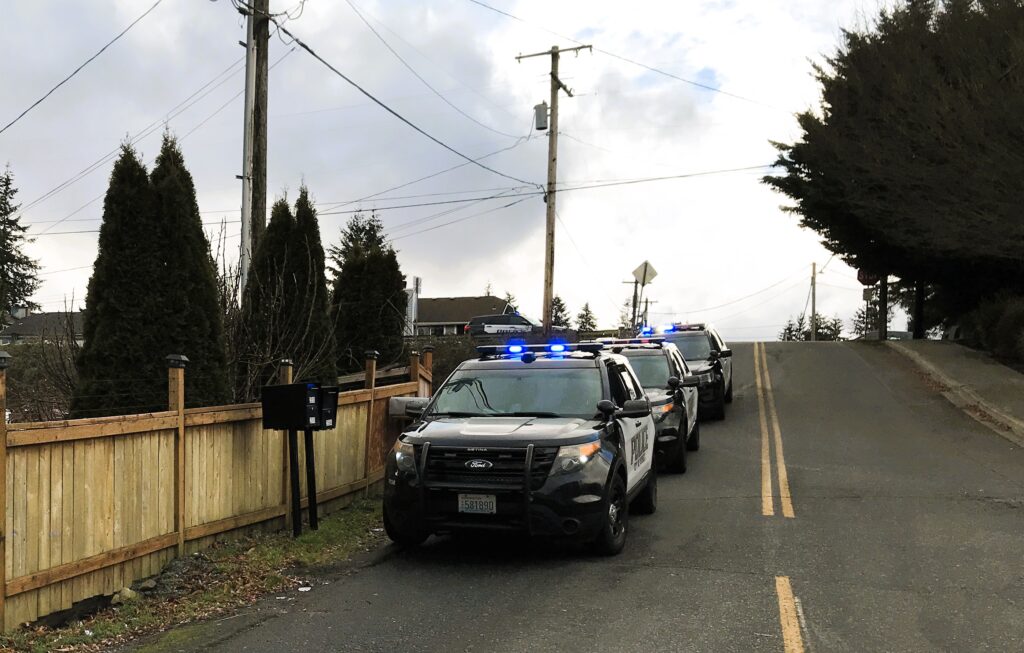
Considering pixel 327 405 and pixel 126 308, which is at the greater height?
pixel 126 308

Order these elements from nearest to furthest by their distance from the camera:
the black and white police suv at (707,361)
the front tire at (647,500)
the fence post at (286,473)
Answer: the fence post at (286,473) → the front tire at (647,500) → the black and white police suv at (707,361)

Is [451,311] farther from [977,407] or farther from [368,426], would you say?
[368,426]

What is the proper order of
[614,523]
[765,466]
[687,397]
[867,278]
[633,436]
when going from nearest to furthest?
[614,523] < [633,436] < [765,466] < [687,397] < [867,278]

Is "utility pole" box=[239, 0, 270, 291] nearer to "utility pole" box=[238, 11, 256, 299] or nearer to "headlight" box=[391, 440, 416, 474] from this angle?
"utility pole" box=[238, 11, 256, 299]

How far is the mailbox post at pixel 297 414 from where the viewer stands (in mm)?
7613

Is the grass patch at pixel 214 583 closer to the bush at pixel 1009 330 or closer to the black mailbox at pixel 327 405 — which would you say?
the black mailbox at pixel 327 405

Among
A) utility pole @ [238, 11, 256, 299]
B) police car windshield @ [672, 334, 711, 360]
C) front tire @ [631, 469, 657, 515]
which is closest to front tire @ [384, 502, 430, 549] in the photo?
front tire @ [631, 469, 657, 515]

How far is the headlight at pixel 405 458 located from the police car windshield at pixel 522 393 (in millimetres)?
794

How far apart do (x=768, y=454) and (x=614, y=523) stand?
6697 millimetres

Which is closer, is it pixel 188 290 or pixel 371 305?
pixel 188 290

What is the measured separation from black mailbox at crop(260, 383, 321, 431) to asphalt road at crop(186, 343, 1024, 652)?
1506 millimetres

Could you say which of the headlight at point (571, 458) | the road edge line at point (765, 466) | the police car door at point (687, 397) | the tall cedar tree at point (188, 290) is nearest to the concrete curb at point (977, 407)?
the road edge line at point (765, 466)

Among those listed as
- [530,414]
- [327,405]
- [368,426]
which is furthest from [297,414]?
[368,426]

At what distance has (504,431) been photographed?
22.9 feet
